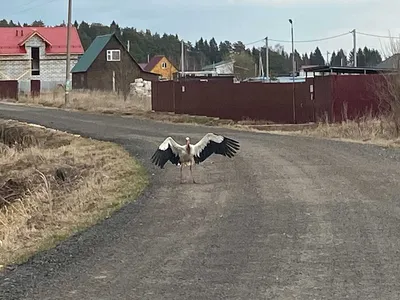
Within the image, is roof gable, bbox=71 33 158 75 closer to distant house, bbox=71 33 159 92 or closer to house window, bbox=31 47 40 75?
distant house, bbox=71 33 159 92

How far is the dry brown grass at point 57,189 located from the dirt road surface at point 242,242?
0.43m


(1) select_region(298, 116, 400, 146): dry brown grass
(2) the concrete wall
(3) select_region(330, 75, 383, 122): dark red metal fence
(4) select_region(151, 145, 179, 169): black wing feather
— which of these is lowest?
(4) select_region(151, 145, 179, 169): black wing feather

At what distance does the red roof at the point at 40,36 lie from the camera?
229 feet

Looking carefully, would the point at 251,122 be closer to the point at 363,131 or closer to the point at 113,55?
the point at 363,131

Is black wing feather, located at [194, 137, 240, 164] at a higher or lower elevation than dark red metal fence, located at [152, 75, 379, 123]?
A: lower

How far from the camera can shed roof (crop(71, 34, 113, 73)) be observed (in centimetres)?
7106

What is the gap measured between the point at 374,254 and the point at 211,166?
817 cm

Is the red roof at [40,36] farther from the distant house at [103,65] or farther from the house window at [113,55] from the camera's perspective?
the house window at [113,55]

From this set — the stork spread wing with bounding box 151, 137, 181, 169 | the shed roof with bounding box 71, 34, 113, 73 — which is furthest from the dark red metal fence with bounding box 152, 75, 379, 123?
the shed roof with bounding box 71, 34, 113, 73

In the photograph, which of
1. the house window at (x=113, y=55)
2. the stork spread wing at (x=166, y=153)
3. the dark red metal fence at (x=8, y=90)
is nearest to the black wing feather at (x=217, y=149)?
the stork spread wing at (x=166, y=153)

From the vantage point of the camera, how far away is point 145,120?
32.5 metres

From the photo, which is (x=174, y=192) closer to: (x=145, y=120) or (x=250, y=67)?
(x=145, y=120)

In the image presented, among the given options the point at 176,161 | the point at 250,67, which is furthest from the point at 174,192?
the point at 250,67

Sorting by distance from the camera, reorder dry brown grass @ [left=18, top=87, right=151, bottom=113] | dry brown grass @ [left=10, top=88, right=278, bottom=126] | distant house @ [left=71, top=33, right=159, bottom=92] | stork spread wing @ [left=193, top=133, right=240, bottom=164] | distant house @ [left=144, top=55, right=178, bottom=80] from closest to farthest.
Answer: stork spread wing @ [left=193, top=133, right=240, bottom=164] < dry brown grass @ [left=10, top=88, right=278, bottom=126] < dry brown grass @ [left=18, top=87, right=151, bottom=113] < distant house @ [left=71, top=33, right=159, bottom=92] < distant house @ [left=144, top=55, right=178, bottom=80]
